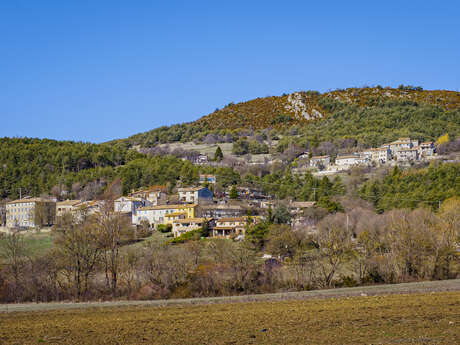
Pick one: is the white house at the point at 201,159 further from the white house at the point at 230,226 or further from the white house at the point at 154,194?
the white house at the point at 230,226

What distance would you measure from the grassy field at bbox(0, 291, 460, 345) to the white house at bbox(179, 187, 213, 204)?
65.0 metres

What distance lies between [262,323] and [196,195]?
245 ft

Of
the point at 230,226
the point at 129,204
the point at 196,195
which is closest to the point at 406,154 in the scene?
the point at 196,195

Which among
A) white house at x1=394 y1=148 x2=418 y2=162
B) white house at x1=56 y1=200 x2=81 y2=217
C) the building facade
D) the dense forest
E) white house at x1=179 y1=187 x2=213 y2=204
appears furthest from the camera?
white house at x1=394 y1=148 x2=418 y2=162

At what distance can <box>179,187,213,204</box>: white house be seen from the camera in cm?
9781

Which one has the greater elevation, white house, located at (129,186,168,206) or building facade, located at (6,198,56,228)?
white house, located at (129,186,168,206)

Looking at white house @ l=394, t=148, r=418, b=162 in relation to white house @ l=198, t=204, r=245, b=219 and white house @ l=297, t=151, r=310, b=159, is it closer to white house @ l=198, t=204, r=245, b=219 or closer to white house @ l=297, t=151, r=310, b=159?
white house @ l=297, t=151, r=310, b=159

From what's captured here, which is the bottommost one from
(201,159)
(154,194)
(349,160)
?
(154,194)

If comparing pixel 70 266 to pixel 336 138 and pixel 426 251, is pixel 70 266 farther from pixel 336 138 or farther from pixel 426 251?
pixel 336 138

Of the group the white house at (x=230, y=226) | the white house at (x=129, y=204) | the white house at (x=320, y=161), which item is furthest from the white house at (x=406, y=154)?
the white house at (x=230, y=226)

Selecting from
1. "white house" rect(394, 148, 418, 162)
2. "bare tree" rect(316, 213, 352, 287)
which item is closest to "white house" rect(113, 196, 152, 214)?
"bare tree" rect(316, 213, 352, 287)

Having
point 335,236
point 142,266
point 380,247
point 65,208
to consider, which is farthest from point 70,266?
point 65,208

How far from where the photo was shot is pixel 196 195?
9825cm

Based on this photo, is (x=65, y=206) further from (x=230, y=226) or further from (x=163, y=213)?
(x=230, y=226)
